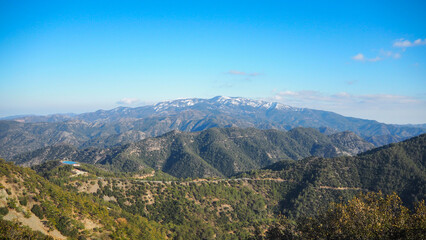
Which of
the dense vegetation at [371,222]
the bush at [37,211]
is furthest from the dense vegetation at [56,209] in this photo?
the dense vegetation at [371,222]

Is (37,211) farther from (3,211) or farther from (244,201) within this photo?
(244,201)

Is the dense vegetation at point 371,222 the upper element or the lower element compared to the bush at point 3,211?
upper

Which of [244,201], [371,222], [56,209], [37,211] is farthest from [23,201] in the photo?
[244,201]

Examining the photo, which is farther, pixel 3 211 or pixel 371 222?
pixel 3 211

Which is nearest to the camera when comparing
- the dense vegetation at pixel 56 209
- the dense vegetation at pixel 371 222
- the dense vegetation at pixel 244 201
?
the dense vegetation at pixel 371 222

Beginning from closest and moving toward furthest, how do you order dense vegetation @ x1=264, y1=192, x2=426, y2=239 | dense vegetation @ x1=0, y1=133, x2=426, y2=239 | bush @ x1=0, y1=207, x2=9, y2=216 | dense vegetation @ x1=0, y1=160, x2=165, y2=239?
dense vegetation @ x1=264, y1=192, x2=426, y2=239 → dense vegetation @ x1=0, y1=133, x2=426, y2=239 → bush @ x1=0, y1=207, x2=9, y2=216 → dense vegetation @ x1=0, y1=160, x2=165, y2=239

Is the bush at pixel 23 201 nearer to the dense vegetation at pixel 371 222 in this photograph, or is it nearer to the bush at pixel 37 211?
the bush at pixel 37 211

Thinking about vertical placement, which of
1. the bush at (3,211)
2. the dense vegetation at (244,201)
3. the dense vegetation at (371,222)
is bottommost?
the dense vegetation at (244,201)

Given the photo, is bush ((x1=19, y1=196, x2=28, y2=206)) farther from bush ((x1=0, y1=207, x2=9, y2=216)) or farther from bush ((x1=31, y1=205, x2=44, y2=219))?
bush ((x1=0, y1=207, x2=9, y2=216))

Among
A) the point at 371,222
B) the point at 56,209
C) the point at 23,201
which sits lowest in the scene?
the point at 56,209

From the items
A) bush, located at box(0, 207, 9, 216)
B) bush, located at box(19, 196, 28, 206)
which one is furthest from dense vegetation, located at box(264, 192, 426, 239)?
bush, located at box(19, 196, 28, 206)

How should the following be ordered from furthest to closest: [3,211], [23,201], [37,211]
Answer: [23,201]
[37,211]
[3,211]

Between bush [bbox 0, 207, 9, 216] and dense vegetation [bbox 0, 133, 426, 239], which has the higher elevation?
bush [bbox 0, 207, 9, 216]

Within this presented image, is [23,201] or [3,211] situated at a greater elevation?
[3,211]
